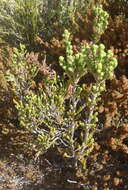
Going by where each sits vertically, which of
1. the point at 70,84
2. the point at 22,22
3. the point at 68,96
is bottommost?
the point at 68,96

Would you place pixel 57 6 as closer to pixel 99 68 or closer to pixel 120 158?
pixel 120 158

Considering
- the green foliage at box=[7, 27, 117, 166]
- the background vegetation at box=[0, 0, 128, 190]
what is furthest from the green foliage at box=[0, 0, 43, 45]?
the green foliage at box=[7, 27, 117, 166]

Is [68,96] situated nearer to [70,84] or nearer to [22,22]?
[70,84]

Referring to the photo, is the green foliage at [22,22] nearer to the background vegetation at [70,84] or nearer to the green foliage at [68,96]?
the background vegetation at [70,84]

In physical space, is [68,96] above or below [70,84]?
below

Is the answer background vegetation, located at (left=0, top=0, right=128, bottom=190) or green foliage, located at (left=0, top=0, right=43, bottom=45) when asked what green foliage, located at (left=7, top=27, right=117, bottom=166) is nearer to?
background vegetation, located at (left=0, top=0, right=128, bottom=190)

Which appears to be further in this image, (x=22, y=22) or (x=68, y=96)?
(x=22, y=22)

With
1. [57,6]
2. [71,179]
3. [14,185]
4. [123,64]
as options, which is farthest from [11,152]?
[57,6]

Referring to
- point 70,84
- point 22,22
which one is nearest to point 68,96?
Answer: point 70,84

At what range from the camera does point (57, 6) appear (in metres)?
4.80

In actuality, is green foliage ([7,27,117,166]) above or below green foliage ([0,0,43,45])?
below

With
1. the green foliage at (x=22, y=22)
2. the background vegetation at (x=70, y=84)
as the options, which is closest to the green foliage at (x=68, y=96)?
the background vegetation at (x=70, y=84)

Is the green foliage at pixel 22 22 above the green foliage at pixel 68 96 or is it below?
above

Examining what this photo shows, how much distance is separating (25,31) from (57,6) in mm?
669
